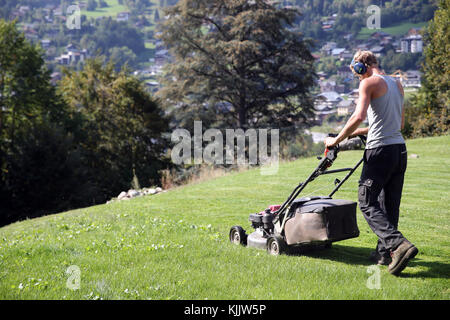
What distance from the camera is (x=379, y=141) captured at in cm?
473

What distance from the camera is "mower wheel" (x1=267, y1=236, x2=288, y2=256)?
215 inches

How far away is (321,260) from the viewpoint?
5.46 meters

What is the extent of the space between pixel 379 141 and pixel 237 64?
22611 mm

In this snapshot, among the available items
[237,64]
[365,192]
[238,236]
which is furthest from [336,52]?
[365,192]

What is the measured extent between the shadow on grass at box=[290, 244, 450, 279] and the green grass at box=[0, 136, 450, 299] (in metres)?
0.01

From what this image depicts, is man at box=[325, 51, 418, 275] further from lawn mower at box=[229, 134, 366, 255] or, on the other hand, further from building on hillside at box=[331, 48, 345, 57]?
building on hillside at box=[331, 48, 345, 57]

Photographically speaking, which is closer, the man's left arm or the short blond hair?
the man's left arm

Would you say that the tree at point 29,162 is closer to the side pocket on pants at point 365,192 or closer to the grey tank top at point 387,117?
the side pocket on pants at point 365,192

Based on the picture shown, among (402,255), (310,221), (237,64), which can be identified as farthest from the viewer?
(237,64)

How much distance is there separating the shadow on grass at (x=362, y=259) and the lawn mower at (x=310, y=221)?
21 centimetres

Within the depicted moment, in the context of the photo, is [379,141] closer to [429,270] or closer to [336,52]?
[429,270]

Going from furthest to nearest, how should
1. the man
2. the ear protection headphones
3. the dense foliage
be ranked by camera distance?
the dense foliage → the ear protection headphones → the man

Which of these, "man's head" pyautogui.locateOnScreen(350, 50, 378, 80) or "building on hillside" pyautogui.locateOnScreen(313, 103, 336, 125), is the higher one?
"man's head" pyautogui.locateOnScreen(350, 50, 378, 80)

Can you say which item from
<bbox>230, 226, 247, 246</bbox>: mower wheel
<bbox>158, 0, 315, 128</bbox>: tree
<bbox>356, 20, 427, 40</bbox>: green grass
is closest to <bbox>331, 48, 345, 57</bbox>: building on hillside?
<bbox>356, 20, 427, 40</bbox>: green grass
